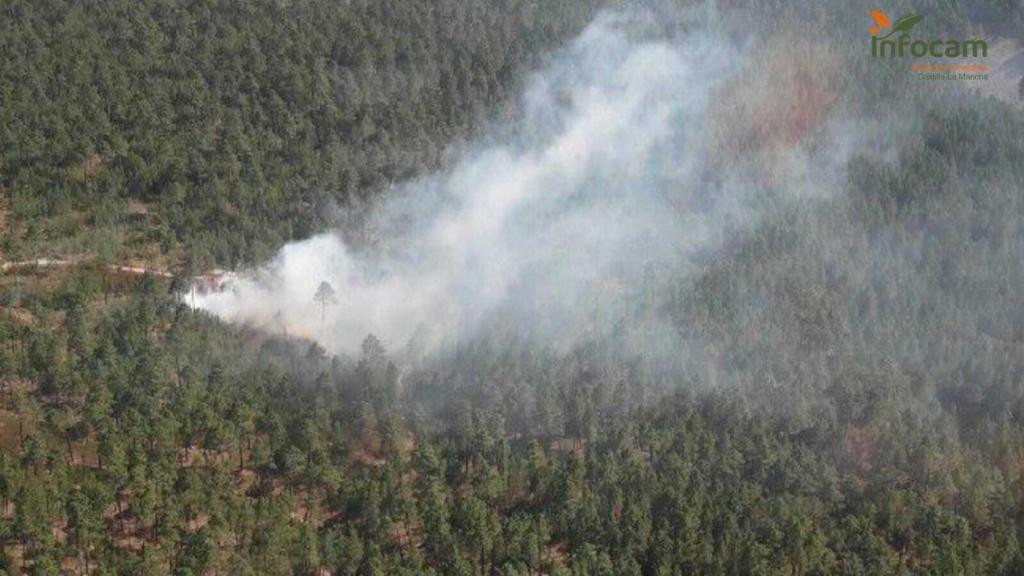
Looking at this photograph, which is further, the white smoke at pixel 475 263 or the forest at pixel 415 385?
the white smoke at pixel 475 263

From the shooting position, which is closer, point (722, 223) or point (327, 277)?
point (327, 277)

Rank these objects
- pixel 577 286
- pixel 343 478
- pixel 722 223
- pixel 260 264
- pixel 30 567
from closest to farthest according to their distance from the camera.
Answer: pixel 30 567
pixel 343 478
pixel 260 264
pixel 577 286
pixel 722 223

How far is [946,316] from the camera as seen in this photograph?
169 meters

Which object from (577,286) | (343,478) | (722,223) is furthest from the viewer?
(722,223)

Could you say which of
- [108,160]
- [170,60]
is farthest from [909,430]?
[170,60]

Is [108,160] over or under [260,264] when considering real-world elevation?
over

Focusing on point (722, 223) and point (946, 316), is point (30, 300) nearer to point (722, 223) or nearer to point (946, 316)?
point (722, 223)

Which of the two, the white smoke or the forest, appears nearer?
the forest

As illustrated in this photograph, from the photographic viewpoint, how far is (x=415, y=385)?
460 ft

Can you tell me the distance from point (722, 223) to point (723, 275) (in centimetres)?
2131

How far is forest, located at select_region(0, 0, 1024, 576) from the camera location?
11531 cm

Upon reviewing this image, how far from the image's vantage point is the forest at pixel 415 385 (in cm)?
11531

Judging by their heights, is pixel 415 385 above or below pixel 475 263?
below

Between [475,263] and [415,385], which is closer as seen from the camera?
[415,385]
